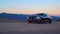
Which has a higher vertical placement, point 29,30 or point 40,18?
point 40,18

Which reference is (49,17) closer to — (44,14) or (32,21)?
(44,14)

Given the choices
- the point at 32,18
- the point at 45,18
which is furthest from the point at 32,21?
the point at 45,18

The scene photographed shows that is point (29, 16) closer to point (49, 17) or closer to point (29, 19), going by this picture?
point (29, 19)

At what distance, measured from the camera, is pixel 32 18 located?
2106 cm

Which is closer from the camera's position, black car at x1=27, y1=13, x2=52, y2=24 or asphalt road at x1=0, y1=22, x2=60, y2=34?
asphalt road at x1=0, y1=22, x2=60, y2=34

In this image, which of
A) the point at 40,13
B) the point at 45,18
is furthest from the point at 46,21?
the point at 40,13

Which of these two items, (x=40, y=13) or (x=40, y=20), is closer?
(x=40, y=20)

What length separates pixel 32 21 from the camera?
69.8 ft

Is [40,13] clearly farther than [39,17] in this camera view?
Yes

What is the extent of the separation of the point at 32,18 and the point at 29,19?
0.78 m

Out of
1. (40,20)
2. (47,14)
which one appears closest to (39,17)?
(40,20)

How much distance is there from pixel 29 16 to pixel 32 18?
80 centimetres

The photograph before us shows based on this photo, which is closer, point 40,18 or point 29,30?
point 29,30

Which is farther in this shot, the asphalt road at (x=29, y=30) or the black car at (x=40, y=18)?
the black car at (x=40, y=18)
